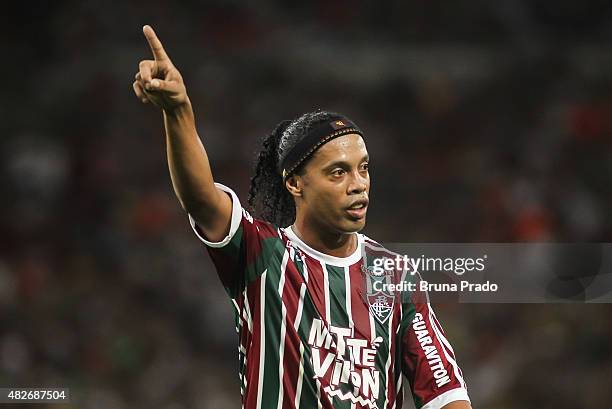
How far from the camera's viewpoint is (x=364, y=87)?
7.52 m

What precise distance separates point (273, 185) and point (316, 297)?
20.9 inches

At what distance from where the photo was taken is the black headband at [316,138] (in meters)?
2.85

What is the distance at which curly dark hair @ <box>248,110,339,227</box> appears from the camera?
10.0 feet

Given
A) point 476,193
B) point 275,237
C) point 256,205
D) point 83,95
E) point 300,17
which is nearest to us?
point 275,237

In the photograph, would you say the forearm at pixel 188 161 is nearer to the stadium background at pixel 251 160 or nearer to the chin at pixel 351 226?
the chin at pixel 351 226

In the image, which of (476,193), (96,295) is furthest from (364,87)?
(96,295)

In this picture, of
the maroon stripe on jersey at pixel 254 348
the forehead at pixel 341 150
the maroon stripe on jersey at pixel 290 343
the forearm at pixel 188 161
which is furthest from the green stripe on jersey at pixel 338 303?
the forearm at pixel 188 161

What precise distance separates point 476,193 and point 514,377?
5.11ft

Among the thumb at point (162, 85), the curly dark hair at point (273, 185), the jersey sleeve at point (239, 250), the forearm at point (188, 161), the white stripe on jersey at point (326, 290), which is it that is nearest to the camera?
the thumb at point (162, 85)

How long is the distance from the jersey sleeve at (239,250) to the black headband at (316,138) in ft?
0.81

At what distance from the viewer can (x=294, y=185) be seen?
294cm

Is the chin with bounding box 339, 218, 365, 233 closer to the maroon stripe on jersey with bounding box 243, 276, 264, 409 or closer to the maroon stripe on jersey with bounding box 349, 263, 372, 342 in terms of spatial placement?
the maroon stripe on jersey with bounding box 349, 263, 372, 342

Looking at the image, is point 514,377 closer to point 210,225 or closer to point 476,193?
point 476,193

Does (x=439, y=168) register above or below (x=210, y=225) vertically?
above
